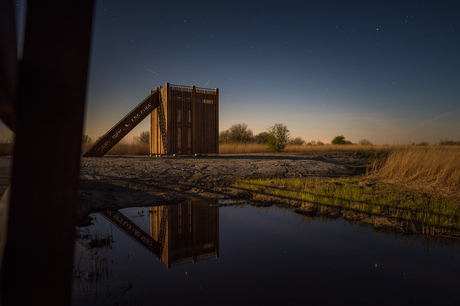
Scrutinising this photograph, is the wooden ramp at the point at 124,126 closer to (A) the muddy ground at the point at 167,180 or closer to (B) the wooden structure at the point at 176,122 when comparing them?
(B) the wooden structure at the point at 176,122

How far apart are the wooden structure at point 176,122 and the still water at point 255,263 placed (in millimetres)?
9569

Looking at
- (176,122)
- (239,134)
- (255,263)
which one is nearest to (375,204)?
(255,263)

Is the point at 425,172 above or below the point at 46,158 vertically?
below

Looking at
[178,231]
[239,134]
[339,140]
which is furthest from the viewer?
[339,140]

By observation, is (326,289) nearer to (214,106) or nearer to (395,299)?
(395,299)

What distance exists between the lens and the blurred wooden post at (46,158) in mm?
498

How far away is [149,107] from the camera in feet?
47.9

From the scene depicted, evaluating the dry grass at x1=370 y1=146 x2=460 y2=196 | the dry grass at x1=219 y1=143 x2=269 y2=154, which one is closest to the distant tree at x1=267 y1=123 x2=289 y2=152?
the dry grass at x1=219 y1=143 x2=269 y2=154

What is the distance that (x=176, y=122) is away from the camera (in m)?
14.3

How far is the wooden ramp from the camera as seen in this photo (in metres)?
13.4

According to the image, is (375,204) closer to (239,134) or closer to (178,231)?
(178,231)

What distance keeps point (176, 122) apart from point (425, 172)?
36.4 feet

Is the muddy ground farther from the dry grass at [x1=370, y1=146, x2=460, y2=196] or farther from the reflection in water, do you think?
the dry grass at [x1=370, y1=146, x2=460, y2=196]

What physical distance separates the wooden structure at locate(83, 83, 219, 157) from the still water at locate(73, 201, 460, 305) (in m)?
9.57
